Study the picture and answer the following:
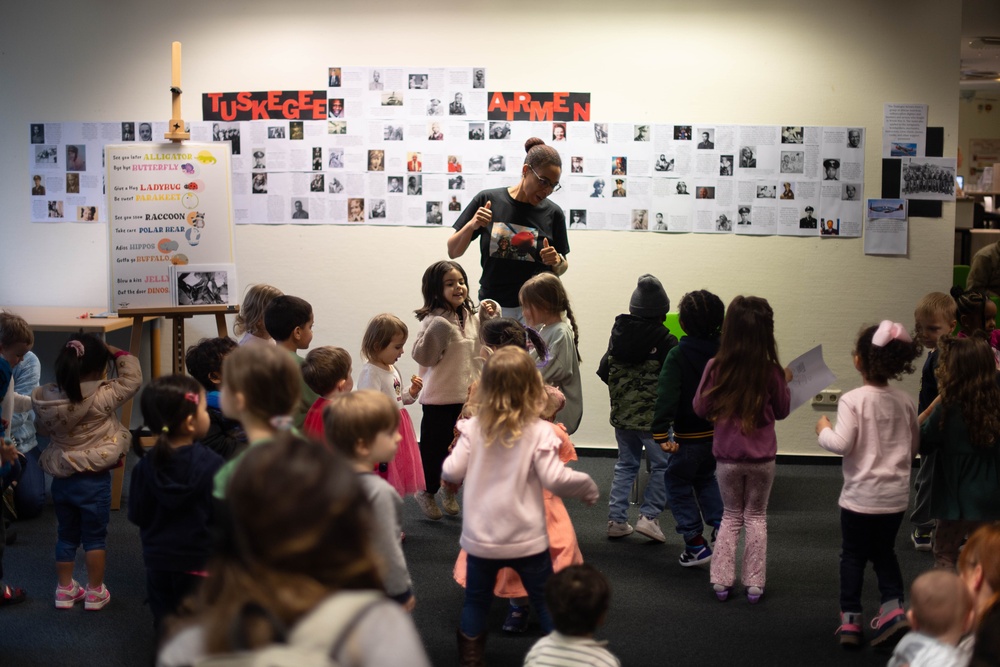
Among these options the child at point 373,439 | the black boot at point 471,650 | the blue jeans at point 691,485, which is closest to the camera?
the child at point 373,439

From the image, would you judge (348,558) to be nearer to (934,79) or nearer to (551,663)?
(551,663)

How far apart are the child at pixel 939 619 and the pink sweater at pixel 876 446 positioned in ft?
3.35

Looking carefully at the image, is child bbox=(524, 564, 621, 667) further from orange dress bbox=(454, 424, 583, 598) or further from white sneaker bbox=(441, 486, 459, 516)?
white sneaker bbox=(441, 486, 459, 516)

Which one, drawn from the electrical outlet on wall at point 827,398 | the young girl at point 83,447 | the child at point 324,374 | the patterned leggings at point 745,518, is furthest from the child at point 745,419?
the electrical outlet on wall at point 827,398

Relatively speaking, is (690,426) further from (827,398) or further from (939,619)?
(827,398)

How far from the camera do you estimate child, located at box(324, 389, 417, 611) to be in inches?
94.3

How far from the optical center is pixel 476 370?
4438 millimetres

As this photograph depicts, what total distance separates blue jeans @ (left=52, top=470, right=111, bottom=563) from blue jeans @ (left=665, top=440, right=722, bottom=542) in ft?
7.52

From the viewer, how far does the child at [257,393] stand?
2281mm

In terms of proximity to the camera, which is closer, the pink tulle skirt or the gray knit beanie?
the pink tulle skirt

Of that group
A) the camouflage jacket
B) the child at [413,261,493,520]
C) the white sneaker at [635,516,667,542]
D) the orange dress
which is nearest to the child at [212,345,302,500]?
the orange dress

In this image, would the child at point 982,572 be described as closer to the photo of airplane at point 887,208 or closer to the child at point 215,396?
the child at point 215,396

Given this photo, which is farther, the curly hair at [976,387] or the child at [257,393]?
the curly hair at [976,387]

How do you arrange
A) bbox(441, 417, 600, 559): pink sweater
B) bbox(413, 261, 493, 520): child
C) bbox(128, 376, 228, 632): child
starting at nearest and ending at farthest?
bbox(128, 376, 228, 632): child < bbox(441, 417, 600, 559): pink sweater < bbox(413, 261, 493, 520): child
